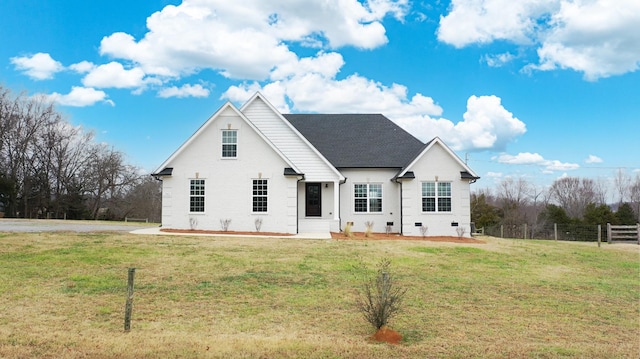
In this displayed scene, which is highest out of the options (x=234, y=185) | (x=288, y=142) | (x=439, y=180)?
(x=288, y=142)

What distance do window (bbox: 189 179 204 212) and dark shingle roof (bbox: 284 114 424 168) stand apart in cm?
731

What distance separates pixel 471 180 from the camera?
23812mm

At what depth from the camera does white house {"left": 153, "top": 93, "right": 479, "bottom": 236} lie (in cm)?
2286

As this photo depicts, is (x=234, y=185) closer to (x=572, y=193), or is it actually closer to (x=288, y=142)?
(x=288, y=142)

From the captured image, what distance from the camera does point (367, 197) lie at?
84.5 ft

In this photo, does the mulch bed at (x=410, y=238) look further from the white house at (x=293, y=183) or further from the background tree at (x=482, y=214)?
the background tree at (x=482, y=214)

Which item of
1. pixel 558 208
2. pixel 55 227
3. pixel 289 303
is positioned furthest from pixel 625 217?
pixel 55 227

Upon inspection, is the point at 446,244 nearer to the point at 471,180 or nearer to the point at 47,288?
the point at 471,180

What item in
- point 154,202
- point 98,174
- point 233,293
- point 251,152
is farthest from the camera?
point 154,202

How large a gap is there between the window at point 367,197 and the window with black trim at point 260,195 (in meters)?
5.38

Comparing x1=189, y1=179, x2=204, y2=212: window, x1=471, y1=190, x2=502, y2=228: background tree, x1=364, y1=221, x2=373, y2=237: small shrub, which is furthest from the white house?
x1=471, y1=190, x2=502, y2=228: background tree

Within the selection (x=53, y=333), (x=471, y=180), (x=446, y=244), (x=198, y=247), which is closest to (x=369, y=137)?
(x=471, y=180)

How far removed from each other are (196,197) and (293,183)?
15.9 feet

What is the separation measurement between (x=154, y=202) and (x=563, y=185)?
5772 centimetres
